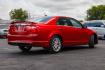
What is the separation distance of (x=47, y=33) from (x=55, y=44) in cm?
63

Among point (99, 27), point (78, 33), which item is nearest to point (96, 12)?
point (99, 27)

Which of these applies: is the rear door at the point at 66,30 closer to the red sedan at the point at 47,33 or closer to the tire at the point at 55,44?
the red sedan at the point at 47,33

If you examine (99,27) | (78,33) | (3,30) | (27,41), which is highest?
(78,33)

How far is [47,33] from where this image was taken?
1394cm

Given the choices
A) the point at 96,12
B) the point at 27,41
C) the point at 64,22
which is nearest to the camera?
the point at 27,41

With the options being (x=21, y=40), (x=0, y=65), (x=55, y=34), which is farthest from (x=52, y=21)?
(x=0, y=65)

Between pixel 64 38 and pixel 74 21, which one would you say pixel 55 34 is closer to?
pixel 64 38

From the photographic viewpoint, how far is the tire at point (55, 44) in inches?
558

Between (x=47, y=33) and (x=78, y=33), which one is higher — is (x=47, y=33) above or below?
above

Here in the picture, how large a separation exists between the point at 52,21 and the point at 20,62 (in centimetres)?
365

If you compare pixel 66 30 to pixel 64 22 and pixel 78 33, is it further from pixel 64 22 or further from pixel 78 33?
pixel 78 33

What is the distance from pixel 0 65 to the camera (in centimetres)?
1062

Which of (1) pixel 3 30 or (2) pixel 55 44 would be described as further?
(1) pixel 3 30

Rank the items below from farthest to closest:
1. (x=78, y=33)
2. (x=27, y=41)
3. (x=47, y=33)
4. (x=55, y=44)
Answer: (x=78, y=33) < (x=55, y=44) < (x=47, y=33) < (x=27, y=41)
